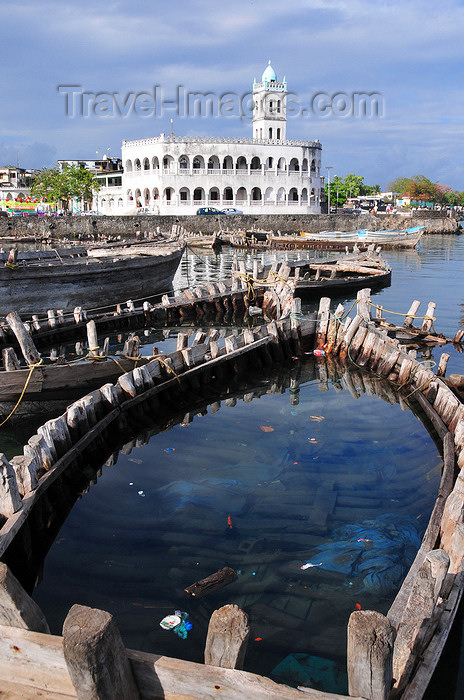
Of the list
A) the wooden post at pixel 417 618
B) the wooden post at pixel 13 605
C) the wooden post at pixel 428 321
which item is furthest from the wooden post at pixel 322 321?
the wooden post at pixel 13 605

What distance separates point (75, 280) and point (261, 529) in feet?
56.5

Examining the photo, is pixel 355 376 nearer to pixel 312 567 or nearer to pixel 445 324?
pixel 312 567

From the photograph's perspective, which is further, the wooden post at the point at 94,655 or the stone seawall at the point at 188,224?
the stone seawall at the point at 188,224

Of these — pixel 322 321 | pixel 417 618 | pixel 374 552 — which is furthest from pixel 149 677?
pixel 322 321

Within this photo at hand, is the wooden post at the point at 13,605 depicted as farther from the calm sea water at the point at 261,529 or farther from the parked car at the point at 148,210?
the parked car at the point at 148,210

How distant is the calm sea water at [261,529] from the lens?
5.97m

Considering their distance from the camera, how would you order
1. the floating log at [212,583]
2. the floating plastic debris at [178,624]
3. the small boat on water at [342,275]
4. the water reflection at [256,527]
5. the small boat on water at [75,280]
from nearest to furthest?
the floating plastic debris at [178,624], the water reflection at [256,527], the floating log at [212,583], the small boat on water at [75,280], the small boat on water at [342,275]

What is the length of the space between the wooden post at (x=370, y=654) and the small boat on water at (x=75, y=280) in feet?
65.1

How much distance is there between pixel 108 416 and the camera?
9.54 metres

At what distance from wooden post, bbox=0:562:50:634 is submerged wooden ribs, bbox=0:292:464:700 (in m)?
1.91

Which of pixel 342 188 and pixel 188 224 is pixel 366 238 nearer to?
pixel 188 224

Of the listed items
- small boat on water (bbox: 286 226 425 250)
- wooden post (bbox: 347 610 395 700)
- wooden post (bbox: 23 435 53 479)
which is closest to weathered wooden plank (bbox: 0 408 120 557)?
wooden post (bbox: 23 435 53 479)

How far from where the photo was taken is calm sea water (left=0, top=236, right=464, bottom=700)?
5973 mm

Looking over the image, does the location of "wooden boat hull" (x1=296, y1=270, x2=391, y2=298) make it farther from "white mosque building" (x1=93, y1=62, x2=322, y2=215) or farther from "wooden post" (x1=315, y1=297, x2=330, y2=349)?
"white mosque building" (x1=93, y1=62, x2=322, y2=215)
